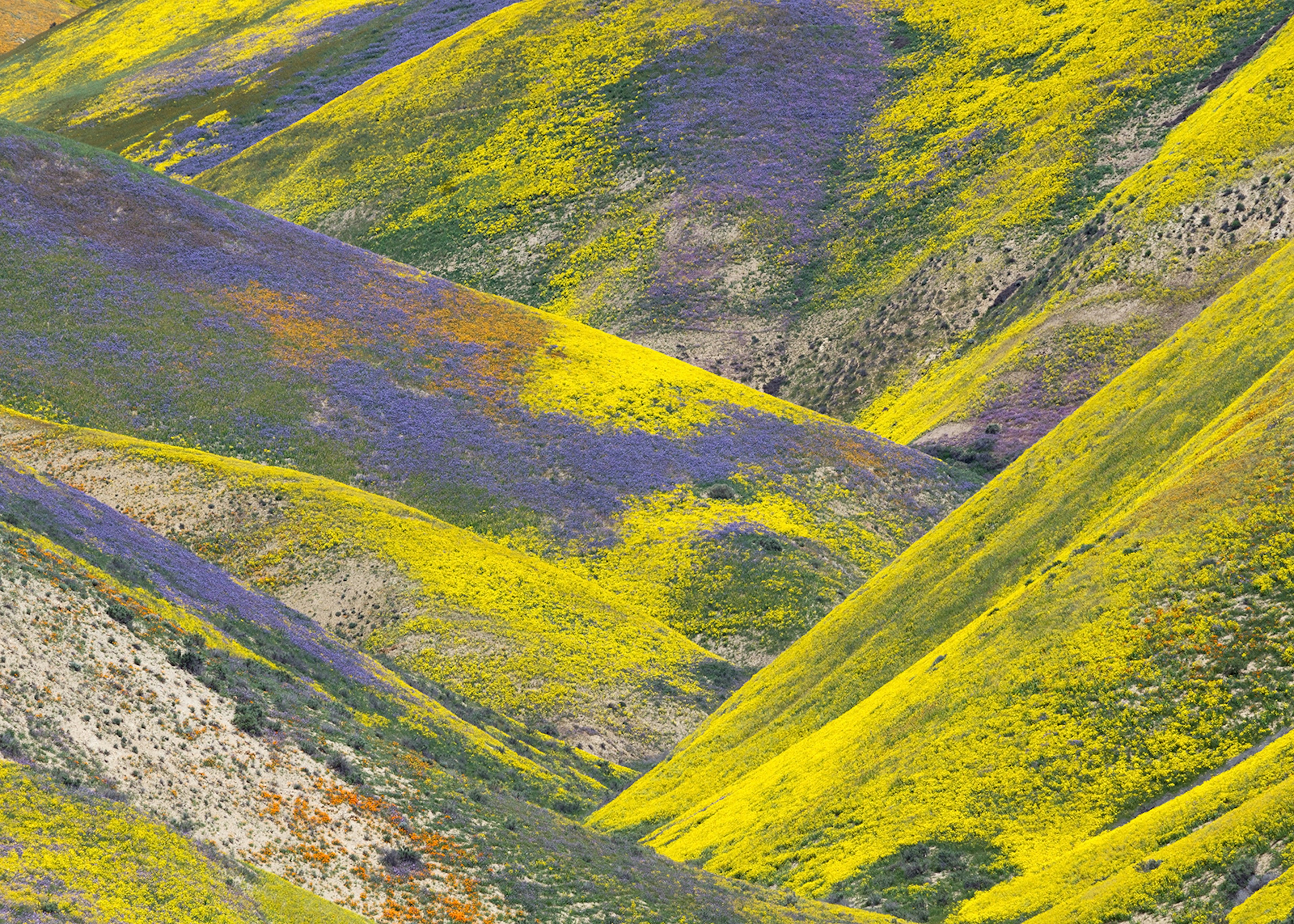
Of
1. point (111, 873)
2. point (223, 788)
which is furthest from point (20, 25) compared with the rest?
point (111, 873)

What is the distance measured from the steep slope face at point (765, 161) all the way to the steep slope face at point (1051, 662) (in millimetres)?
31121

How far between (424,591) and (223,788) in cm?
2632

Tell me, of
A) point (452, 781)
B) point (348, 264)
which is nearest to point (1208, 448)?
point (452, 781)

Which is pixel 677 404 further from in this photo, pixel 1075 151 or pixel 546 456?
pixel 1075 151

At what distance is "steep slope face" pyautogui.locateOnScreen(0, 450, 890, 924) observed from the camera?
19.4 m

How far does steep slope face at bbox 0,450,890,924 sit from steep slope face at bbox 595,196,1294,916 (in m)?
4.35

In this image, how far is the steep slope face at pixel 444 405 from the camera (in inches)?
2314

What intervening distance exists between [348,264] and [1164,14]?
68655 mm

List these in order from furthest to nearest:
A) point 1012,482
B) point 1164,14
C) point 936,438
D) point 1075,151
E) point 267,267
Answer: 1. point 1164,14
2. point 1075,151
3. point 267,267
4. point 936,438
5. point 1012,482

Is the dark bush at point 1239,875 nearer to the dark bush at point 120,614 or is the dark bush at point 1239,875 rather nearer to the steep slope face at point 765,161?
the dark bush at point 120,614

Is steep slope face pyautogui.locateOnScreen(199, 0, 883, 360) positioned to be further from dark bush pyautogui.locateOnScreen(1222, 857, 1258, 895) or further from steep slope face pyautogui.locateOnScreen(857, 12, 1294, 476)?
dark bush pyautogui.locateOnScreen(1222, 857, 1258, 895)

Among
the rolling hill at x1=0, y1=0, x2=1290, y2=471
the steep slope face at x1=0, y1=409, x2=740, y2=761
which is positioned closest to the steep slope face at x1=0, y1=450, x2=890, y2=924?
the steep slope face at x1=0, y1=409, x2=740, y2=761

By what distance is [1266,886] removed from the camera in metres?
18.9

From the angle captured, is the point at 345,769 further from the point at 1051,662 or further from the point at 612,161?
the point at 612,161
